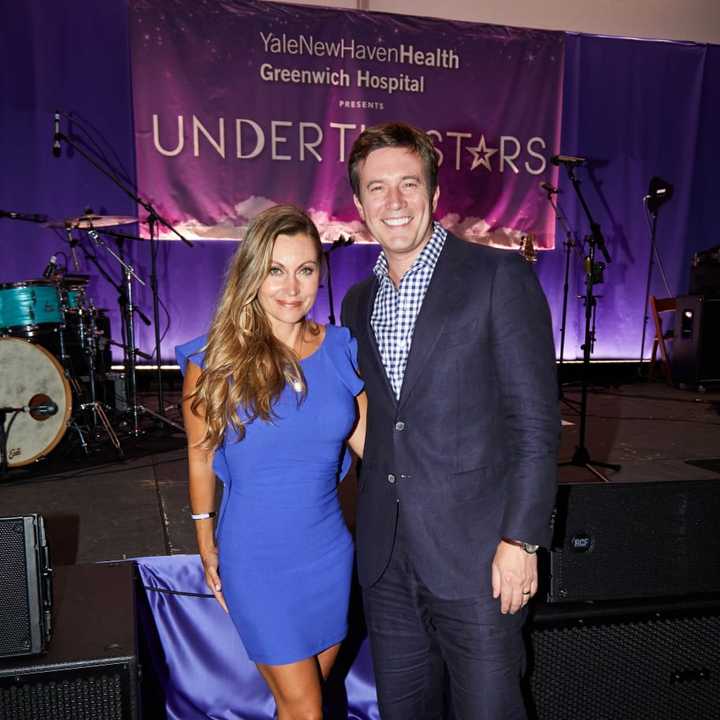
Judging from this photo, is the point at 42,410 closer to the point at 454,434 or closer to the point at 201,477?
the point at 201,477

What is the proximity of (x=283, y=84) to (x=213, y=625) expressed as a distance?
6.12m

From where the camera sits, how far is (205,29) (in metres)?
6.73

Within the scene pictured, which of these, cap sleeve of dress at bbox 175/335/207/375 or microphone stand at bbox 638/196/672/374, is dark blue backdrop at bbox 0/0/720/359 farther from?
cap sleeve of dress at bbox 175/335/207/375

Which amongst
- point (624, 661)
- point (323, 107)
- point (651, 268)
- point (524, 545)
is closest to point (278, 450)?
point (524, 545)

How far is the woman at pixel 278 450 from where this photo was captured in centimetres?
165

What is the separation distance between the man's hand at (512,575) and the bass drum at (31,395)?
12.3 ft

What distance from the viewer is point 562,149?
312 inches

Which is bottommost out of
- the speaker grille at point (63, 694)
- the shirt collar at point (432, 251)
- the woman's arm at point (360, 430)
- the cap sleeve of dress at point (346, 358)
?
the speaker grille at point (63, 694)

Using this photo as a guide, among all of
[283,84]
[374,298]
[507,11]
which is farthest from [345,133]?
[374,298]

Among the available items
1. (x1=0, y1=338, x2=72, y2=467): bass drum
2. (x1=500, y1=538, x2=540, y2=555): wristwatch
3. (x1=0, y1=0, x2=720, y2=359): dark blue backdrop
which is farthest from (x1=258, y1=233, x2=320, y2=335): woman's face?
(x1=0, y1=0, x2=720, y2=359): dark blue backdrop

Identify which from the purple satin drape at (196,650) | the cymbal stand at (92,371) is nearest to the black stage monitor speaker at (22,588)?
the purple satin drape at (196,650)

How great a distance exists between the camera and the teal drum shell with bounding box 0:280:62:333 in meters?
4.55

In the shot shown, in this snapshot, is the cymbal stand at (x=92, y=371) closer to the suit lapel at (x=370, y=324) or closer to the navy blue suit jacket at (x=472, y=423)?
the suit lapel at (x=370, y=324)

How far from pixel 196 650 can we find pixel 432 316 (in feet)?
5.33
